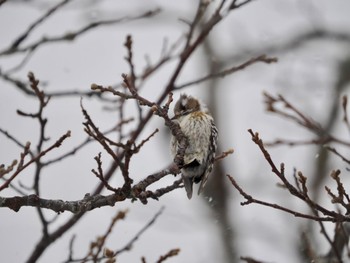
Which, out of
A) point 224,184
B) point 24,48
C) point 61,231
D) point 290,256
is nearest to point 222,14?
point 24,48

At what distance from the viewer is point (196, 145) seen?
10.7ft

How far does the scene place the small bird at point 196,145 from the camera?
323 cm

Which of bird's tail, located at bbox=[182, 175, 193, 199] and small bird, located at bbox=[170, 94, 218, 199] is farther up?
small bird, located at bbox=[170, 94, 218, 199]

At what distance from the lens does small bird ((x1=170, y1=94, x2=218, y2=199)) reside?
3229mm

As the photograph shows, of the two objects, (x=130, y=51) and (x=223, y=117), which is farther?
(x=223, y=117)

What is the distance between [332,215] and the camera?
2320 mm

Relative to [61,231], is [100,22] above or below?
above

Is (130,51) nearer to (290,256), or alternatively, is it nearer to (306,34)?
(290,256)

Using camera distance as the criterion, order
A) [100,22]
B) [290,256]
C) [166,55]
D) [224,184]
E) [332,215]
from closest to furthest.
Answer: [332,215], [100,22], [166,55], [290,256], [224,184]

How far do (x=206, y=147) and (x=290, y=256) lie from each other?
678cm

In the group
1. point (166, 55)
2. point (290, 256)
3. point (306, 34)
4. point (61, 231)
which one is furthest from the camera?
point (306, 34)

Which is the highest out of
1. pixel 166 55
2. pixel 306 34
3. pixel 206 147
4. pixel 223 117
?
pixel 306 34

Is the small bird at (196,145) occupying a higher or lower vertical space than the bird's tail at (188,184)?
higher

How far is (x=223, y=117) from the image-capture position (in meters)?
12.5
